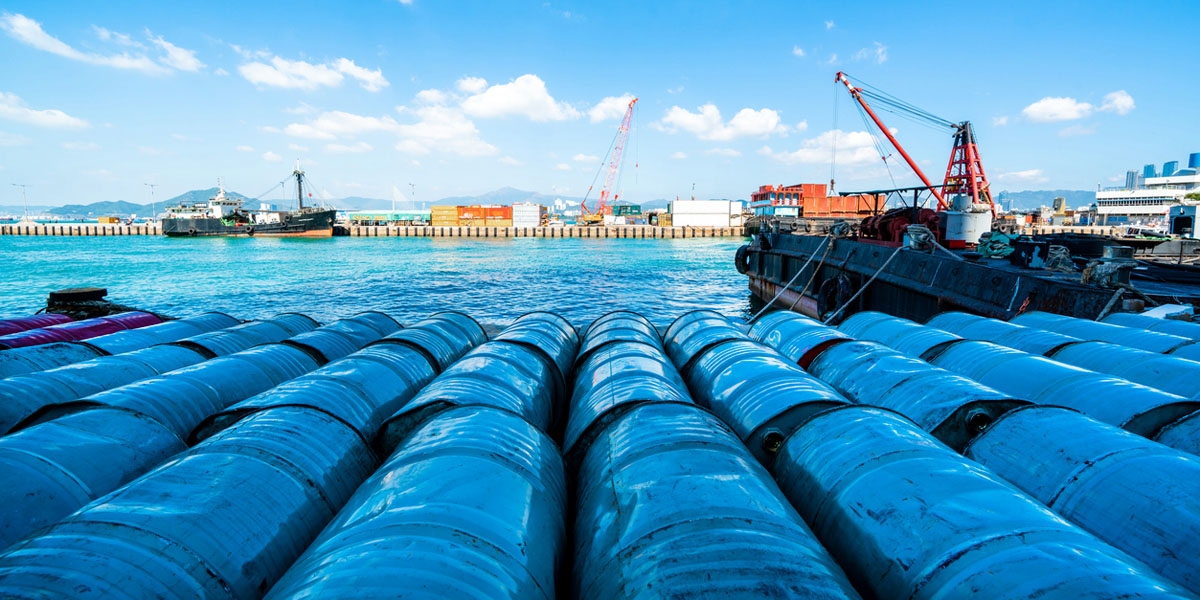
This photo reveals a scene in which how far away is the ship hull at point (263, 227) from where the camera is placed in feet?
273

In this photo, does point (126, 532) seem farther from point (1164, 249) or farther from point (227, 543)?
point (1164, 249)

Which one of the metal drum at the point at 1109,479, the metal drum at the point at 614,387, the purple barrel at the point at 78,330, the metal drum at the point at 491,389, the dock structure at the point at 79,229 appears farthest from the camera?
the dock structure at the point at 79,229

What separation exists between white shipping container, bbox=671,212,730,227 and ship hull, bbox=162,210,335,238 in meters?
65.9

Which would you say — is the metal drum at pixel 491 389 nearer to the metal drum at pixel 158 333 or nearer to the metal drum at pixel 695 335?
the metal drum at pixel 695 335

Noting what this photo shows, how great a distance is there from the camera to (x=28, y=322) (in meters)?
8.70

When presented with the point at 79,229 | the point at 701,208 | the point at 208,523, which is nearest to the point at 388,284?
the point at 208,523

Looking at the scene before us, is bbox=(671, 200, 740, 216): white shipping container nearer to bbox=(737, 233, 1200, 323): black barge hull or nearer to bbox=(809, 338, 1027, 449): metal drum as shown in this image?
bbox=(737, 233, 1200, 323): black barge hull

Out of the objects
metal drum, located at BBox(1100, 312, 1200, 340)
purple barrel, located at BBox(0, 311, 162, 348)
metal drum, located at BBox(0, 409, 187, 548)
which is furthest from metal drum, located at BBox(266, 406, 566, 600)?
metal drum, located at BBox(1100, 312, 1200, 340)

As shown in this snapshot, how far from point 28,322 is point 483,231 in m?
89.9

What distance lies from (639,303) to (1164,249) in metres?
19.4

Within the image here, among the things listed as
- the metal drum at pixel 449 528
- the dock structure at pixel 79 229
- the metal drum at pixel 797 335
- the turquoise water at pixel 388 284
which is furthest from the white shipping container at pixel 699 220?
the metal drum at pixel 449 528

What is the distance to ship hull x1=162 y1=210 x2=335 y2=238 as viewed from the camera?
3273 inches

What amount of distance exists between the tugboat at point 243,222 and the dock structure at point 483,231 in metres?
10.7

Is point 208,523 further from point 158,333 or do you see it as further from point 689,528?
point 158,333
